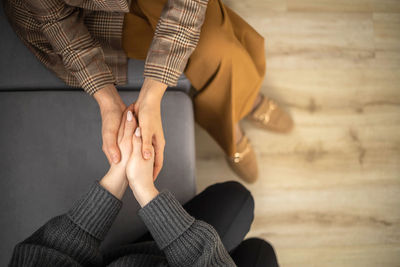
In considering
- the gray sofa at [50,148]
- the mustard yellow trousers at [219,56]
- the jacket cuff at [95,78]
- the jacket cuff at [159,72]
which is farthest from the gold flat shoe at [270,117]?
the jacket cuff at [95,78]

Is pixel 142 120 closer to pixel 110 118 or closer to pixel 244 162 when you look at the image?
pixel 110 118

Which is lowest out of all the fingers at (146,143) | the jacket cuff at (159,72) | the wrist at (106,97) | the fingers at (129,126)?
the fingers at (146,143)

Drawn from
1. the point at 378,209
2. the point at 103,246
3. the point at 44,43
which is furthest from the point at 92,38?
the point at 378,209

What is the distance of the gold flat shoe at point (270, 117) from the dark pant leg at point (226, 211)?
42cm

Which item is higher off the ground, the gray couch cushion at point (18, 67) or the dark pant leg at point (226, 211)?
the gray couch cushion at point (18, 67)

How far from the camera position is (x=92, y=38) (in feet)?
2.43

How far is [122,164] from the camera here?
70 centimetres

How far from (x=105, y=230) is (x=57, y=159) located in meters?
0.26

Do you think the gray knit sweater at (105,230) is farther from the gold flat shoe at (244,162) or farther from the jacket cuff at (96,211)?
the gold flat shoe at (244,162)

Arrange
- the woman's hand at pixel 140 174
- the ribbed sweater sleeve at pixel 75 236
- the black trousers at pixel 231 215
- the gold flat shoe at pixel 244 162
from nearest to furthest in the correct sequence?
the ribbed sweater sleeve at pixel 75 236, the woman's hand at pixel 140 174, the black trousers at pixel 231 215, the gold flat shoe at pixel 244 162

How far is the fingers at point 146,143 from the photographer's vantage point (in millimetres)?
693

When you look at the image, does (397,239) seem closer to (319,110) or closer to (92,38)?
(319,110)

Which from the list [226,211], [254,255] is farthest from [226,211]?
[254,255]

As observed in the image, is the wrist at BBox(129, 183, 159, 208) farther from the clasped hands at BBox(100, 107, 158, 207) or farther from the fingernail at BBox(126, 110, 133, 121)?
the fingernail at BBox(126, 110, 133, 121)
